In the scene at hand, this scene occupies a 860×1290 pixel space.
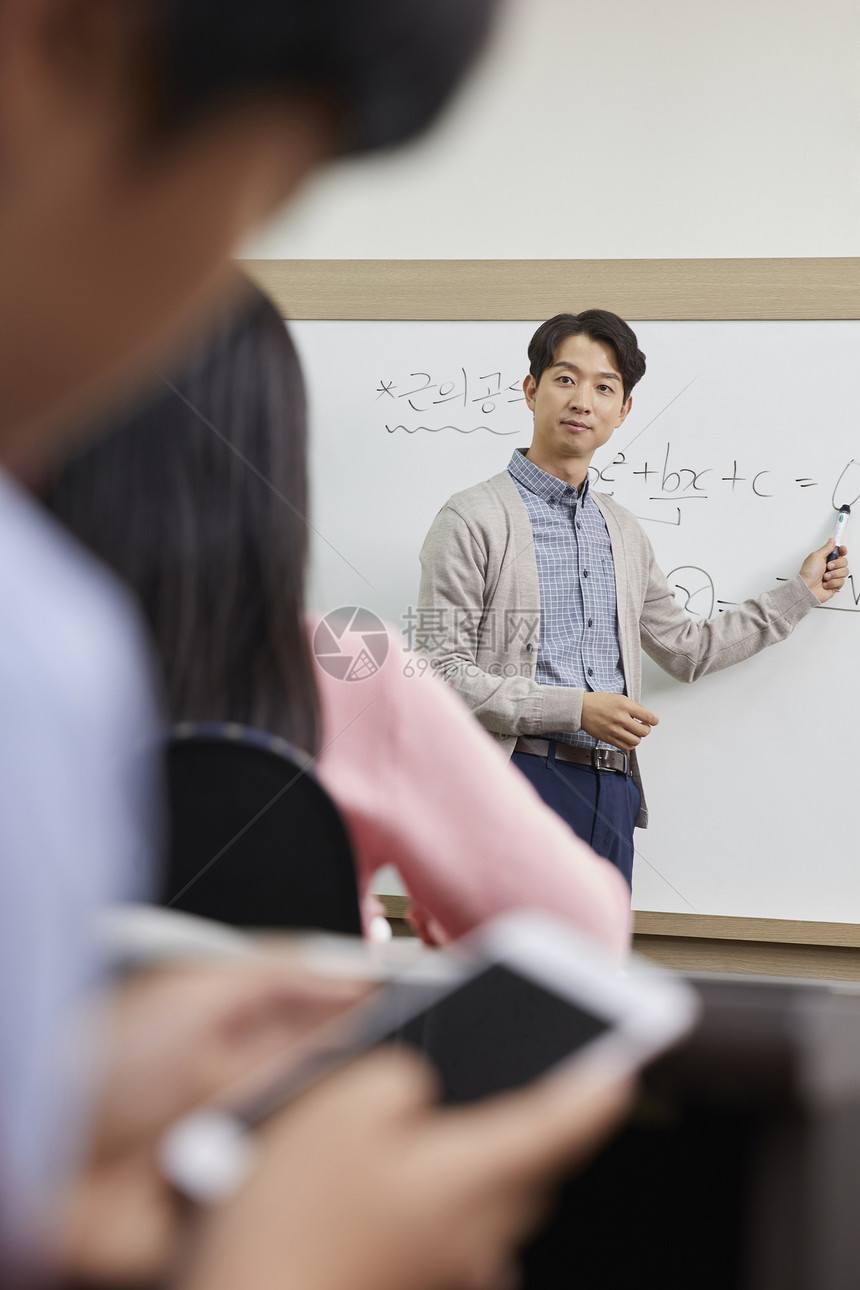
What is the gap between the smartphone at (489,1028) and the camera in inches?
6.1

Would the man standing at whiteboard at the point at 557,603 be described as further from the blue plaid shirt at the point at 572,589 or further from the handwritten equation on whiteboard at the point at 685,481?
the handwritten equation on whiteboard at the point at 685,481

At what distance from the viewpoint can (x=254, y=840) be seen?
24 centimetres

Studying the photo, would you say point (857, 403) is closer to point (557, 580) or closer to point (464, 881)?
point (557, 580)

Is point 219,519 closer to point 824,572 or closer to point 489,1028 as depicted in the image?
point 489,1028

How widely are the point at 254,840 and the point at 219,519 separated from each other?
3.2 inches

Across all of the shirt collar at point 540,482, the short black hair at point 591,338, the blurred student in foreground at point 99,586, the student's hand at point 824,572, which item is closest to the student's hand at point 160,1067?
the blurred student in foreground at point 99,586

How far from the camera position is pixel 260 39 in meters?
0.12

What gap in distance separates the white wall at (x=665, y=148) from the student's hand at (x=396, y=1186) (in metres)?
0.19

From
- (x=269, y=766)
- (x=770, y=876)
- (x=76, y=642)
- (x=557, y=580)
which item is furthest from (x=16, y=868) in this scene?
(x=770, y=876)

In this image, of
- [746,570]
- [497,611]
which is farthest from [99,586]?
[746,570]

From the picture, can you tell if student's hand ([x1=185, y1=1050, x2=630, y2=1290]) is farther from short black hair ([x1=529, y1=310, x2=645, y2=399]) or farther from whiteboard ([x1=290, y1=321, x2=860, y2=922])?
whiteboard ([x1=290, y1=321, x2=860, y2=922])

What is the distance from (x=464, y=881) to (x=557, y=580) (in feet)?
0.47

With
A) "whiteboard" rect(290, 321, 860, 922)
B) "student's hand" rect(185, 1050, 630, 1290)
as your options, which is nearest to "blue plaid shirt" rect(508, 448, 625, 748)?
Answer: "student's hand" rect(185, 1050, 630, 1290)

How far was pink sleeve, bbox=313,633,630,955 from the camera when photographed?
26 cm
